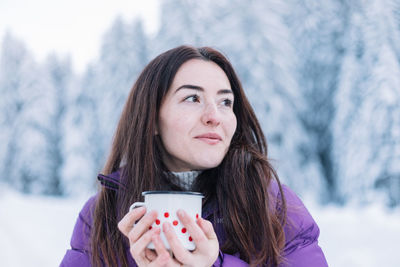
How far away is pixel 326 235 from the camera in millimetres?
3928

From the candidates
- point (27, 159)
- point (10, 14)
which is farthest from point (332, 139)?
point (27, 159)

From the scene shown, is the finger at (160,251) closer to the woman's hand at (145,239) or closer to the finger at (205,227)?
the woman's hand at (145,239)

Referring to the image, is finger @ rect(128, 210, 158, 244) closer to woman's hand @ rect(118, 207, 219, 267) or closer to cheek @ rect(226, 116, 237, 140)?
woman's hand @ rect(118, 207, 219, 267)

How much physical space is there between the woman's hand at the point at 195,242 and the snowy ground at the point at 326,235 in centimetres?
245

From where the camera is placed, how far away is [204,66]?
180 centimetres

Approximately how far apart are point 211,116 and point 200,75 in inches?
9.4

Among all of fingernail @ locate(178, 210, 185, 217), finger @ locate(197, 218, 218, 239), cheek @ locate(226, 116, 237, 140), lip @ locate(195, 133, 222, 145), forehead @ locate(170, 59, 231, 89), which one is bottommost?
finger @ locate(197, 218, 218, 239)

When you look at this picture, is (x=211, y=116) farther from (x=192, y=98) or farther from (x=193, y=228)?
(x=193, y=228)

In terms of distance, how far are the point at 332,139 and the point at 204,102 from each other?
4057 mm

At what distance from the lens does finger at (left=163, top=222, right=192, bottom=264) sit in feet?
3.51

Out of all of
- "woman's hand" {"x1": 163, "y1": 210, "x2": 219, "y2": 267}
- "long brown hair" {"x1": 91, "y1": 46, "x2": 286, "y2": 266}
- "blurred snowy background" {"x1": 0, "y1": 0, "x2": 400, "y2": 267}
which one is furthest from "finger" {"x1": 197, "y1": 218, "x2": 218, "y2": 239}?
"blurred snowy background" {"x1": 0, "y1": 0, "x2": 400, "y2": 267}

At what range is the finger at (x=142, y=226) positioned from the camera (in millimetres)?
1099

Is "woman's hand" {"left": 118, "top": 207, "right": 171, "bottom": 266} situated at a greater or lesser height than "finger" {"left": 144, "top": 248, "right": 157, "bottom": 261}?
greater

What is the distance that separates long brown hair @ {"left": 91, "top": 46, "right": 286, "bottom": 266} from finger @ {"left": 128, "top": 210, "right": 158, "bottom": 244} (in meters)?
0.58
